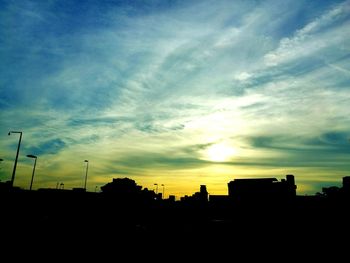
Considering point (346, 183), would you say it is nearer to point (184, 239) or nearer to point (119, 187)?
point (184, 239)

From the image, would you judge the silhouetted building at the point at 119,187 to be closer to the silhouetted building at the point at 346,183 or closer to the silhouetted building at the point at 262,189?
the silhouetted building at the point at 262,189

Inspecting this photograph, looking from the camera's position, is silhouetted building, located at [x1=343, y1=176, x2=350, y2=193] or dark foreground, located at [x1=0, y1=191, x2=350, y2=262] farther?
silhouetted building, located at [x1=343, y1=176, x2=350, y2=193]

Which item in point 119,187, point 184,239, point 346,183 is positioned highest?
point 346,183

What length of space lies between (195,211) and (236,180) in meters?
8.22

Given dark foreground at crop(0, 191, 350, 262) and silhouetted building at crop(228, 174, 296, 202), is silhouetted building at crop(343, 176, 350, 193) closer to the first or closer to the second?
silhouetted building at crop(228, 174, 296, 202)

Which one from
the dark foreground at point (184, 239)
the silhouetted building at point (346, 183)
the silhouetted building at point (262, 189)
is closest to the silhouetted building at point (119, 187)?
the silhouetted building at point (262, 189)

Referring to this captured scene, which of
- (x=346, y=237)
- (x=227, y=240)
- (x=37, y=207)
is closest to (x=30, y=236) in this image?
(x=227, y=240)

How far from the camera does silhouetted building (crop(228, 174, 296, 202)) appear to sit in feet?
104

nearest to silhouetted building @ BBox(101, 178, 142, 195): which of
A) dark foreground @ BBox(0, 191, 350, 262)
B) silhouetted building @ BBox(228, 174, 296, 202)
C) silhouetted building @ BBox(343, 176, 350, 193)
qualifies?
silhouetted building @ BBox(228, 174, 296, 202)

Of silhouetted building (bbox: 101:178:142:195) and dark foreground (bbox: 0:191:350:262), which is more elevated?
silhouetted building (bbox: 101:178:142:195)

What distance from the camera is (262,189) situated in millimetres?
32312

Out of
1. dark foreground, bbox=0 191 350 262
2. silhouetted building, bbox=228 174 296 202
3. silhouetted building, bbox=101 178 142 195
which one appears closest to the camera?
dark foreground, bbox=0 191 350 262

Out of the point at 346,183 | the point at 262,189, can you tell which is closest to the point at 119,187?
the point at 262,189

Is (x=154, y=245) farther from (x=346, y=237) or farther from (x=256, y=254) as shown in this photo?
(x=346, y=237)
